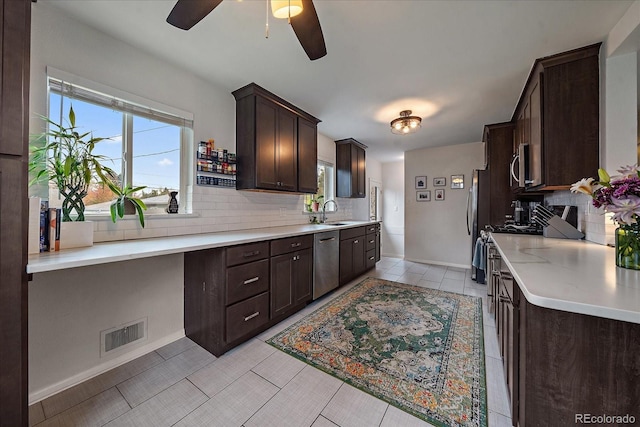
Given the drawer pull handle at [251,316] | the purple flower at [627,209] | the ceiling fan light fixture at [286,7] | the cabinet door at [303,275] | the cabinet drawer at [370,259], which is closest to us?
the purple flower at [627,209]

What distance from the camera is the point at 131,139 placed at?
1.96 metres

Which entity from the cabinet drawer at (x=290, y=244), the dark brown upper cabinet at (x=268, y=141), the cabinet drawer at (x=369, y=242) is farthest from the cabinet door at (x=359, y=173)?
the cabinet drawer at (x=290, y=244)

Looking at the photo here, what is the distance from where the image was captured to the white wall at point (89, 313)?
1.47 metres

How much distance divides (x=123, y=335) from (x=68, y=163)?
128cm

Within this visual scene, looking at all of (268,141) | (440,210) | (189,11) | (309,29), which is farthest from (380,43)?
(440,210)

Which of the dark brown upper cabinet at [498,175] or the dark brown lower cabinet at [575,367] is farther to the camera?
the dark brown upper cabinet at [498,175]

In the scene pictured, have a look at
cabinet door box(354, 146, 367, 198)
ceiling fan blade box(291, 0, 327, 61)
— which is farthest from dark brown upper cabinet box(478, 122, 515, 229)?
ceiling fan blade box(291, 0, 327, 61)

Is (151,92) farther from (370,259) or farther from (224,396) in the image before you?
(370,259)

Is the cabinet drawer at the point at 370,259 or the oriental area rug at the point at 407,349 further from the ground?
the cabinet drawer at the point at 370,259

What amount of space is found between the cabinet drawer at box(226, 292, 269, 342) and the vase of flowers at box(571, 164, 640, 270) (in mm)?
2278

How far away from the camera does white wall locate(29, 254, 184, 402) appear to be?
4.82ft

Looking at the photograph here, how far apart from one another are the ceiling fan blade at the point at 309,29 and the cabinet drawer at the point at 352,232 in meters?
2.41

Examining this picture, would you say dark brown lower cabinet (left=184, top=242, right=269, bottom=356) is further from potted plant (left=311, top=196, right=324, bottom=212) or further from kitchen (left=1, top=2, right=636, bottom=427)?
potted plant (left=311, top=196, right=324, bottom=212)

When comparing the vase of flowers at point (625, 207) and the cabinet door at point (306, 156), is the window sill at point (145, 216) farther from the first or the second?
the vase of flowers at point (625, 207)
